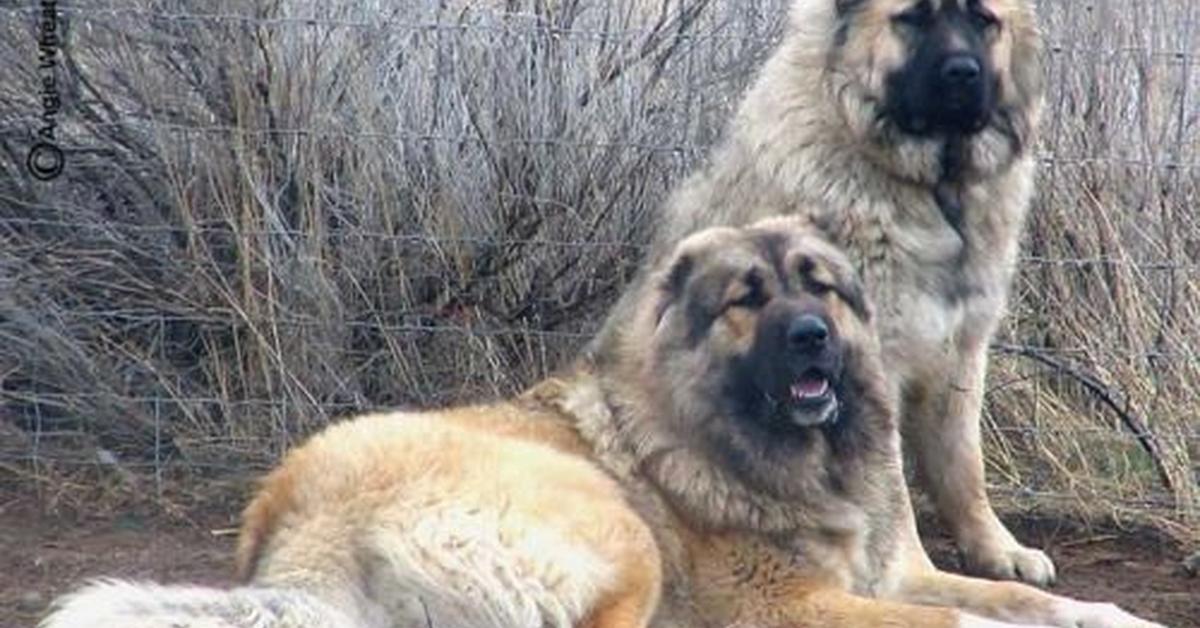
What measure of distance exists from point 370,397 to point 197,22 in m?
1.39

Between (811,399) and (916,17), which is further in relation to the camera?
(916,17)

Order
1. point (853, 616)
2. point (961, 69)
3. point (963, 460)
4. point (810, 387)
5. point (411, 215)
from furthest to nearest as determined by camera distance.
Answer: point (411, 215) < point (963, 460) < point (961, 69) < point (810, 387) < point (853, 616)

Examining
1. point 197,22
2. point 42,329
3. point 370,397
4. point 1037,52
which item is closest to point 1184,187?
point 1037,52

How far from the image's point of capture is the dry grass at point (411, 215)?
687 centimetres

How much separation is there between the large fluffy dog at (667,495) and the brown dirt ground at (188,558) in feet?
2.77

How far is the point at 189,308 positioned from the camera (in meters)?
6.98

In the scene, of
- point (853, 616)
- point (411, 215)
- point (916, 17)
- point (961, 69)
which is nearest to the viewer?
point (853, 616)

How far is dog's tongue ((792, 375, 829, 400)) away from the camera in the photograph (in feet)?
16.4

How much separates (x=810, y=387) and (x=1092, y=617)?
3.07ft

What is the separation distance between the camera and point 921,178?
5.96 metres

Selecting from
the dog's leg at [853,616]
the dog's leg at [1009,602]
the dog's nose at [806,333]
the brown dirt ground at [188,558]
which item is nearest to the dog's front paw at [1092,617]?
the dog's leg at [1009,602]

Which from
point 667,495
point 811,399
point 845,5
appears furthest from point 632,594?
point 845,5

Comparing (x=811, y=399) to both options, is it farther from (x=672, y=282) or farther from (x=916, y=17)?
(x=916, y=17)

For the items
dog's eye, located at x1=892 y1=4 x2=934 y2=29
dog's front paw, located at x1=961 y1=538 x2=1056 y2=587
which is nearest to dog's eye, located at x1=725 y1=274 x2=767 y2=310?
dog's eye, located at x1=892 y1=4 x2=934 y2=29
